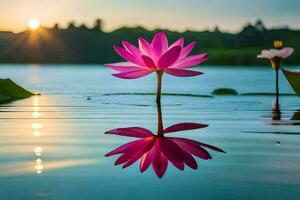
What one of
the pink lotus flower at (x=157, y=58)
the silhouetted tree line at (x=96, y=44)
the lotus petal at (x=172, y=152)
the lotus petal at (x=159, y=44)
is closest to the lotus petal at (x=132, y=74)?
the pink lotus flower at (x=157, y=58)

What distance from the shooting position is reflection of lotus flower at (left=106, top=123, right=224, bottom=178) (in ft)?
3.70

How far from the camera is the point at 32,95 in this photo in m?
4.32

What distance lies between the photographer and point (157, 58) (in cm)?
193

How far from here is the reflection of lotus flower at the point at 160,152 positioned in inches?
44.4

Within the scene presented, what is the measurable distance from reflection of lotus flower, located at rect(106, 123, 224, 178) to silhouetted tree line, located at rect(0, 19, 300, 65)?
194 feet

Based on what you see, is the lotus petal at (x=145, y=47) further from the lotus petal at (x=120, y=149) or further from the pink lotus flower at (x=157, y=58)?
the lotus petal at (x=120, y=149)

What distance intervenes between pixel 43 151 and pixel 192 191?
1.90 ft

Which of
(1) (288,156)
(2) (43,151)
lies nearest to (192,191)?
(1) (288,156)

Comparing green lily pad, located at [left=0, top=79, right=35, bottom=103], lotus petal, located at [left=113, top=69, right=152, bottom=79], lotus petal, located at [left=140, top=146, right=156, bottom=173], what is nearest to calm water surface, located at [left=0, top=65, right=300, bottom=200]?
lotus petal, located at [left=140, top=146, right=156, bottom=173]

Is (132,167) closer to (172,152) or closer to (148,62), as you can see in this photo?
(172,152)

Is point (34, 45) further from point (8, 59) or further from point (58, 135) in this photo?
point (58, 135)

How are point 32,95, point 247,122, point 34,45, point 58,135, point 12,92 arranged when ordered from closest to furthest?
point 58,135, point 247,122, point 12,92, point 32,95, point 34,45

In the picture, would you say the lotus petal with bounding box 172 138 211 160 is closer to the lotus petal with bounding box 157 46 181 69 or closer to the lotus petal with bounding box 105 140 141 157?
the lotus petal with bounding box 105 140 141 157

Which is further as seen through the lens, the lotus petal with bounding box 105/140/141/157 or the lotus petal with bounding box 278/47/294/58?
the lotus petal with bounding box 278/47/294/58
